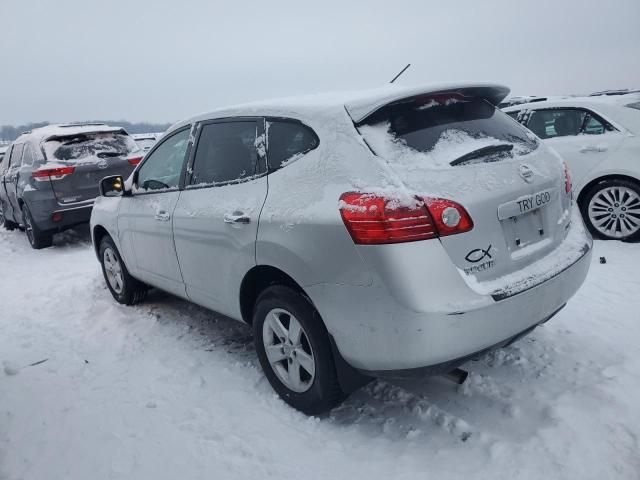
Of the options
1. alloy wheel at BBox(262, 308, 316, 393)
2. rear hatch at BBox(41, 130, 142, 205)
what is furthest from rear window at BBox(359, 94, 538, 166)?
rear hatch at BBox(41, 130, 142, 205)

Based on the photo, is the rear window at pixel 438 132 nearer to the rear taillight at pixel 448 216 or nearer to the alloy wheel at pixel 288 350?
the rear taillight at pixel 448 216

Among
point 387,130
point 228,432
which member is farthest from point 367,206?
point 228,432

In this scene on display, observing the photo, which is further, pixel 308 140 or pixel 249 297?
pixel 249 297

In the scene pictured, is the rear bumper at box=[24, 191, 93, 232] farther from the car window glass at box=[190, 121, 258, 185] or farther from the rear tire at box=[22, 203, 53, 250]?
the car window glass at box=[190, 121, 258, 185]

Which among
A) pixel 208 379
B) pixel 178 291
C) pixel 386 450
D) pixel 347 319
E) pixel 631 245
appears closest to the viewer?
pixel 347 319

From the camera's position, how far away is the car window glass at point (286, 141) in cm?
257

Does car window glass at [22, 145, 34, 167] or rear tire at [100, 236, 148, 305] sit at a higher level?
car window glass at [22, 145, 34, 167]

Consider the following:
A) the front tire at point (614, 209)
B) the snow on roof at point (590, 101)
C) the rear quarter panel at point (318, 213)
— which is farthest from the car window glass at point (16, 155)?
the front tire at point (614, 209)

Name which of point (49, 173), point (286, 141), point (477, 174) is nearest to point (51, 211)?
point (49, 173)

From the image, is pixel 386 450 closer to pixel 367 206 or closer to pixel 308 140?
pixel 367 206

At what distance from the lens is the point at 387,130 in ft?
7.82

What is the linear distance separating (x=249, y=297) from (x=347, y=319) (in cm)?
94

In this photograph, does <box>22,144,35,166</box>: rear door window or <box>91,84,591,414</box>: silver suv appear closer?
<box>91,84,591,414</box>: silver suv

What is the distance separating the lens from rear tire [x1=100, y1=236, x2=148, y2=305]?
15.5 feet
